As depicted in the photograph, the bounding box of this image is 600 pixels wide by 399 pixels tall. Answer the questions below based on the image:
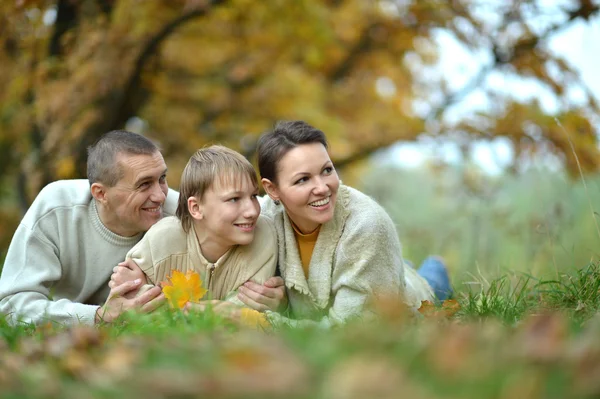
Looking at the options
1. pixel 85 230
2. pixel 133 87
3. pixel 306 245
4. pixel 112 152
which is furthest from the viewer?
pixel 133 87

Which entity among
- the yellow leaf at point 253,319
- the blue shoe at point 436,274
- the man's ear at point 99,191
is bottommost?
the blue shoe at point 436,274

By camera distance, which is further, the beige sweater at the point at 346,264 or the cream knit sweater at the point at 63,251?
the cream knit sweater at the point at 63,251

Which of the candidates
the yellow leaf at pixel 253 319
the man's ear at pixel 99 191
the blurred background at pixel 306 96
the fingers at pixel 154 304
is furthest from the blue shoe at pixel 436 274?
the man's ear at pixel 99 191

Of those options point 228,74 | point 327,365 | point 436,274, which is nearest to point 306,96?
point 228,74

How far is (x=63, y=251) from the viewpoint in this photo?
3623mm

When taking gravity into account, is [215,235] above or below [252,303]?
above

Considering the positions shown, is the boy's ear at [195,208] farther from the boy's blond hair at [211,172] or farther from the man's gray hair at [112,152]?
the man's gray hair at [112,152]

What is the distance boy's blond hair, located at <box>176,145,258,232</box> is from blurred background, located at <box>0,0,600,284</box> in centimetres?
198

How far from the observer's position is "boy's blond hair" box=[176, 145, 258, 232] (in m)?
3.20

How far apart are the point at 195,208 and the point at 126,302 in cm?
56

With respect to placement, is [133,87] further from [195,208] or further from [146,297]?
[146,297]

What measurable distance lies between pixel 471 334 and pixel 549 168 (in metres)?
4.89

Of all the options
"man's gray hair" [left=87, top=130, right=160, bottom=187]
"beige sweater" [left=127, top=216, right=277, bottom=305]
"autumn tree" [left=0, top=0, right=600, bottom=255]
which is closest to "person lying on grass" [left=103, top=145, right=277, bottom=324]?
"beige sweater" [left=127, top=216, right=277, bottom=305]

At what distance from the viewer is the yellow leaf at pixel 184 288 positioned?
3.11 m
